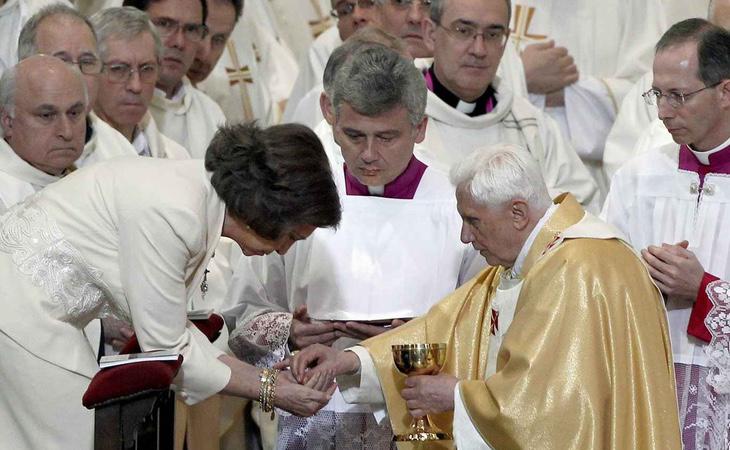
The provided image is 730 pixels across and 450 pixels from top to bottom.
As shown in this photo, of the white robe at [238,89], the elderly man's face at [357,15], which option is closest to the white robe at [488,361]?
the elderly man's face at [357,15]

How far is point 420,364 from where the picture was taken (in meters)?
4.96

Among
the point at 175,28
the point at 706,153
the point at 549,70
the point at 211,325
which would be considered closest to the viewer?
the point at 211,325

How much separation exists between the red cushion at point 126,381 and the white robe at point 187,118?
10.7 feet

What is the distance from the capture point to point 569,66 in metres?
7.82

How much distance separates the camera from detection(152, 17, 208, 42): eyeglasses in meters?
7.36

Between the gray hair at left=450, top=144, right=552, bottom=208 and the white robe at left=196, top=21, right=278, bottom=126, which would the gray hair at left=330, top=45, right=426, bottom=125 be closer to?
the gray hair at left=450, top=144, right=552, bottom=208

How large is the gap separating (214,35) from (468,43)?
6.48 ft

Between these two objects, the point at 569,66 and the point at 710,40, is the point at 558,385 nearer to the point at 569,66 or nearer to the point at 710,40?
the point at 710,40

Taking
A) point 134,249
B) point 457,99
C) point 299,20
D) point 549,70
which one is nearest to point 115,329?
point 134,249

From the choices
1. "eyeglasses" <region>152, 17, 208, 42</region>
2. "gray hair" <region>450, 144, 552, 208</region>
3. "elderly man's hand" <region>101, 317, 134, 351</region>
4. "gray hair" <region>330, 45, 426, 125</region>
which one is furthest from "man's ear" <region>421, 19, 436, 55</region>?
"elderly man's hand" <region>101, 317, 134, 351</region>

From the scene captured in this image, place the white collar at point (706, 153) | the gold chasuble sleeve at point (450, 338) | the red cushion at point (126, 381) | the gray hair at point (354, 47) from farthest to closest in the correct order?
the gray hair at point (354, 47) < the white collar at point (706, 153) < the gold chasuble sleeve at point (450, 338) < the red cushion at point (126, 381)

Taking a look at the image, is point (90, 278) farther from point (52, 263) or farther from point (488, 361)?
point (488, 361)

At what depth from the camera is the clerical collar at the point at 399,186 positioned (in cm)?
583

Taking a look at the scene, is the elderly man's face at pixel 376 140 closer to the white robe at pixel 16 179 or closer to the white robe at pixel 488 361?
the white robe at pixel 488 361
